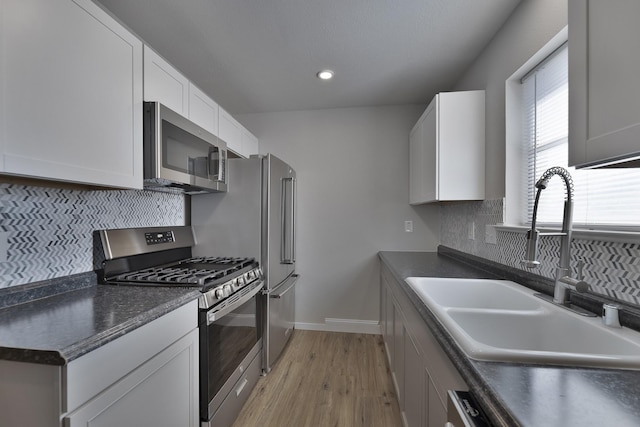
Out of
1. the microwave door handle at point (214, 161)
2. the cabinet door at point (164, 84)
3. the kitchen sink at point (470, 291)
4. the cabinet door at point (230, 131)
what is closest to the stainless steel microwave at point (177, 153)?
the microwave door handle at point (214, 161)

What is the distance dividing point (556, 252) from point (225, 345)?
70.3 inches

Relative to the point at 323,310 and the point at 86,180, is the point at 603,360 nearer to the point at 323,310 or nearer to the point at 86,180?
the point at 86,180

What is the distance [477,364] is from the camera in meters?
0.65

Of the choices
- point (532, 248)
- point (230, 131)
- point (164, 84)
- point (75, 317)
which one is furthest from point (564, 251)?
point (230, 131)

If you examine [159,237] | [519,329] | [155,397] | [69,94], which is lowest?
[155,397]

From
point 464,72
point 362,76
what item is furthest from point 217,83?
point 464,72

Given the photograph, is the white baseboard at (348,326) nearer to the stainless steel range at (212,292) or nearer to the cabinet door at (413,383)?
the stainless steel range at (212,292)

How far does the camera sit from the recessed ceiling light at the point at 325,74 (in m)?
2.32

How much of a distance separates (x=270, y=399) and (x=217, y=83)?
2.62 meters

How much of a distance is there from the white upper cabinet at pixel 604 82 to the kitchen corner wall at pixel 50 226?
6.89 ft

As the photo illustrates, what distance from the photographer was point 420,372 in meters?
1.18

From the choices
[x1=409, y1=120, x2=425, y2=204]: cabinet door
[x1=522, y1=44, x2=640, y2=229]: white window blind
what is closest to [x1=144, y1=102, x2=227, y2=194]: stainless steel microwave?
[x1=409, y1=120, x2=425, y2=204]: cabinet door

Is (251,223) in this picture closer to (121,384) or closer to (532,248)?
(121,384)

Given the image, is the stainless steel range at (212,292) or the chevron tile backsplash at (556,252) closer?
the chevron tile backsplash at (556,252)
